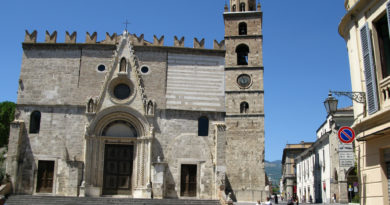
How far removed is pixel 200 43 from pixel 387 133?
1950 centimetres

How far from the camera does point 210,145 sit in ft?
81.8

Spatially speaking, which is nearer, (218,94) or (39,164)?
(39,164)

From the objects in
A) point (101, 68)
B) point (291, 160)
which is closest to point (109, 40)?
point (101, 68)

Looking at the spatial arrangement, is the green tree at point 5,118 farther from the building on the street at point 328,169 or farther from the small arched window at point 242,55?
the building on the street at point 328,169

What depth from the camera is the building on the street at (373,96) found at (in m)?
9.05

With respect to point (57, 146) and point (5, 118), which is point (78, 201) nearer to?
point (57, 146)

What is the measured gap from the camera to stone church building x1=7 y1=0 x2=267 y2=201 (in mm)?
23828

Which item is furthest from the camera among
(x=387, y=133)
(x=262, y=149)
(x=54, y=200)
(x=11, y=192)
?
(x=262, y=149)

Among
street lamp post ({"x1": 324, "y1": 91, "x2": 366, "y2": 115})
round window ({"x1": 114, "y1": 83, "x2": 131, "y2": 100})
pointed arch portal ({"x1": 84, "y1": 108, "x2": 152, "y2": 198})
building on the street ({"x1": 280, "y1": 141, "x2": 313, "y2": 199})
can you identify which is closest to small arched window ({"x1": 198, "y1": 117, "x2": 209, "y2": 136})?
pointed arch portal ({"x1": 84, "y1": 108, "x2": 152, "y2": 198})

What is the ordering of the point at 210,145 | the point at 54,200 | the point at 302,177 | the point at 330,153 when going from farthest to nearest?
1. the point at 302,177
2. the point at 330,153
3. the point at 210,145
4. the point at 54,200

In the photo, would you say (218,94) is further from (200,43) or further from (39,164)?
(39,164)

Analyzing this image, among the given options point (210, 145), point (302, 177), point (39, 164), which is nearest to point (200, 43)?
point (210, 145)

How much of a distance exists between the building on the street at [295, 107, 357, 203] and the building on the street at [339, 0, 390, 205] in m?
14.6

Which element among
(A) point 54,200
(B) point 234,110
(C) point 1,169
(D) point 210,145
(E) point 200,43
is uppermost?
(E) point 200,43
